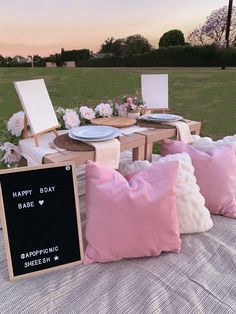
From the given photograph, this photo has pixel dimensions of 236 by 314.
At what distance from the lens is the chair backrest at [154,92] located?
212 cm

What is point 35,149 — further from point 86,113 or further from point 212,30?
point 212,30

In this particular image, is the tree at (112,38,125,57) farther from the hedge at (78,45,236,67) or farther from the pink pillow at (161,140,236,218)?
the pink pillow at (161,140,236,218)

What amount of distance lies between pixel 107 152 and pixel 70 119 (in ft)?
1.50

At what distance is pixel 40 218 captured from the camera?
119 cm

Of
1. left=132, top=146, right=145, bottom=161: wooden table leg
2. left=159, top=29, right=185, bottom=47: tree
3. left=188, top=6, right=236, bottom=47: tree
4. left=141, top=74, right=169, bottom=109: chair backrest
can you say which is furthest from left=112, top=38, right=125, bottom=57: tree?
left=132, top=146, right=145, bottom=161: wooden table leg

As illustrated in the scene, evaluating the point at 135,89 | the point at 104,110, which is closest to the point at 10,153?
the point at 104,110

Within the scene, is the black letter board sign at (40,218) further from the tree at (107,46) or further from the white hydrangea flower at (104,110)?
the tree at (107,46)

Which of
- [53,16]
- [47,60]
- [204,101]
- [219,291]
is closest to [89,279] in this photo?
[219,291]

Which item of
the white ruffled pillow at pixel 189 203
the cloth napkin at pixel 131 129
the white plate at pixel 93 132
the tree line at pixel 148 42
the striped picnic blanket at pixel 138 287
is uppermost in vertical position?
the tree line at pixel 148 42

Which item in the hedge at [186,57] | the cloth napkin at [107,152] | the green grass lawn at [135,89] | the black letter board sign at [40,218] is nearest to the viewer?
the black letter board sign at [40,218]

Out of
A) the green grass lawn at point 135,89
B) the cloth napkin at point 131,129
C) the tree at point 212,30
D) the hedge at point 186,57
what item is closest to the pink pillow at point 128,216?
the cloth napkin at point 131,129

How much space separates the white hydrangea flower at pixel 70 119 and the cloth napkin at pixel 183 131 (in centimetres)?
54

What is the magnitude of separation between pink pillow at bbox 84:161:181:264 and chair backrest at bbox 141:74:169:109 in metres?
0.94

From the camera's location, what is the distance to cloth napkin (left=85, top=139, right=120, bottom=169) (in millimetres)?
1368
